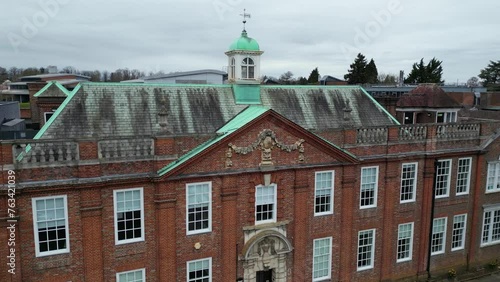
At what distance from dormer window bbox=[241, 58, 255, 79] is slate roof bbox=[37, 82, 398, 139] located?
108 centimetres

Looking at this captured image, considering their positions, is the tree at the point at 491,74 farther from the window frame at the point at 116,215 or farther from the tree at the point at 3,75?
the tree at the point at 3,75

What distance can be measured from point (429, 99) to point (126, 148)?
785 inches

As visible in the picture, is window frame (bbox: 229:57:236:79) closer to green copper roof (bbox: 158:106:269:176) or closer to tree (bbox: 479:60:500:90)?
green copper roof (bbox: 158:106:269:176)

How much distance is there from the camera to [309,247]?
Answer: 61.7 ft

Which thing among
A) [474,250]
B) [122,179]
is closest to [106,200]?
[122,179]

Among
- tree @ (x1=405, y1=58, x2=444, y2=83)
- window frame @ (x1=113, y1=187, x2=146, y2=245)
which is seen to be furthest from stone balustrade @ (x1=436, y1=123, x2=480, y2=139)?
tree @ (x1=405, y1=58, x2=444, y2=83)

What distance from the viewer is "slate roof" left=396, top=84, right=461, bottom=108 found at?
25.5 m

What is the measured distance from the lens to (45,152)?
13773 mm

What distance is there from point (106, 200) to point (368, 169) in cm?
1258

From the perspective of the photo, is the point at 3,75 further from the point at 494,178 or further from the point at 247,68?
the point at 494,178

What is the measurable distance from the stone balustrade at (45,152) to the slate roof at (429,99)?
21486 mm

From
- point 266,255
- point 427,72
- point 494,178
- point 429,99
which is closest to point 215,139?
point 266,255

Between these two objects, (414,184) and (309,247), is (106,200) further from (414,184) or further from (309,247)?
(414,184)

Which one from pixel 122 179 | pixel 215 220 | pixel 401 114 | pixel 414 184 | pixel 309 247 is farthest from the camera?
pixel 401 114
